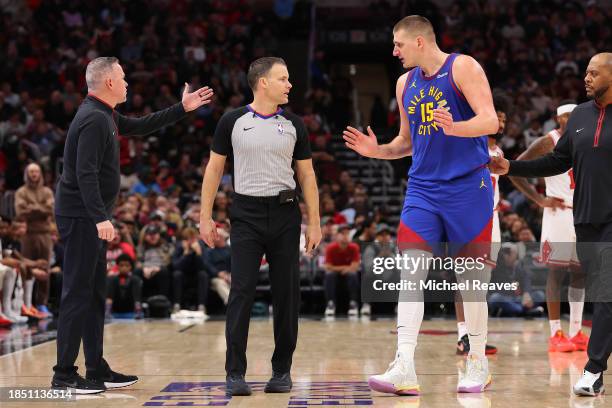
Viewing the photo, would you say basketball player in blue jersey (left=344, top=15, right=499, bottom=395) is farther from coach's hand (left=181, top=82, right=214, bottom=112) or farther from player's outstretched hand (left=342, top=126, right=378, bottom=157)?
coach's hand (left=181, top=82, right=214, bottom=112)

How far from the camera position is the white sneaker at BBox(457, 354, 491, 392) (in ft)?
18.4

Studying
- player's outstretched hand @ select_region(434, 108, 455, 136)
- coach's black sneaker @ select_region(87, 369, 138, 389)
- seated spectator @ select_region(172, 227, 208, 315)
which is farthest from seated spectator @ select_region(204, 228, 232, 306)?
player's outstretched hand @ select_region(434, 108, 455, 136)

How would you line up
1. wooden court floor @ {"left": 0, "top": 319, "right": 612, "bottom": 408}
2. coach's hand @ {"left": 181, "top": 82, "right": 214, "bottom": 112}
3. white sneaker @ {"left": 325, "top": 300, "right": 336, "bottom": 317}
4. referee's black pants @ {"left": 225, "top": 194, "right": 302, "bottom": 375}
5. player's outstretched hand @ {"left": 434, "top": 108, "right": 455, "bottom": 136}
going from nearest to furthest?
1. player's outstretched hand @ {"left": 434, "top": 108, "right": 455, "bottom": 136}
2. wooden court floor @ {"left": 0, "top": 319, "right": 612, "bottom": 408}
3. referee's black pants @ {"left": 225, "top": 194, "right": 302, "bottom": 375}
4. coach's hand @ {"left": 181, "top": 82, "right": 214, "bottom": 112}
5. white sneaker @ {"left": 325, "top": 300, "right": 336, "bottom": 317}

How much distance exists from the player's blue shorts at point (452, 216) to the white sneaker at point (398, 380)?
2.24ft

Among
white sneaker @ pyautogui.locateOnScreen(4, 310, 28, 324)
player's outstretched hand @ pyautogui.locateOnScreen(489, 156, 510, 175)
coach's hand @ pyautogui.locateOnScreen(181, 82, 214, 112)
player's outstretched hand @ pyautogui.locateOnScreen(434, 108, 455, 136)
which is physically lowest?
white sneaker @ pyautogui.locateOnScreen(4, 310, 28, 324)

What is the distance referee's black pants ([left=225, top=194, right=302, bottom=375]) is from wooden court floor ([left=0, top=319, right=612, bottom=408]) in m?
0.31

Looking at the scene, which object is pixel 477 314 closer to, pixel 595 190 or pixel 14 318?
pixel 595 190

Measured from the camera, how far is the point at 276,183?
580 centimetres

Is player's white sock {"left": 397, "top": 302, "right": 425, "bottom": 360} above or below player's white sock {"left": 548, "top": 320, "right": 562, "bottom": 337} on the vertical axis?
above

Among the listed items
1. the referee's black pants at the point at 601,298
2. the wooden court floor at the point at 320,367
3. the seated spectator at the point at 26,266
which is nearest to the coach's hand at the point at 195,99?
the wooden court floor at the point at 320,367

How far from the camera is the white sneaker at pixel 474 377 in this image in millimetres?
5609

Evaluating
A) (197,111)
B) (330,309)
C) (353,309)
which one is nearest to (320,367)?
(330,309)

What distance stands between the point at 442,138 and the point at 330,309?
308 inches

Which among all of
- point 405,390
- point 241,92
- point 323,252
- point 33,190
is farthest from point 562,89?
point 405,390
